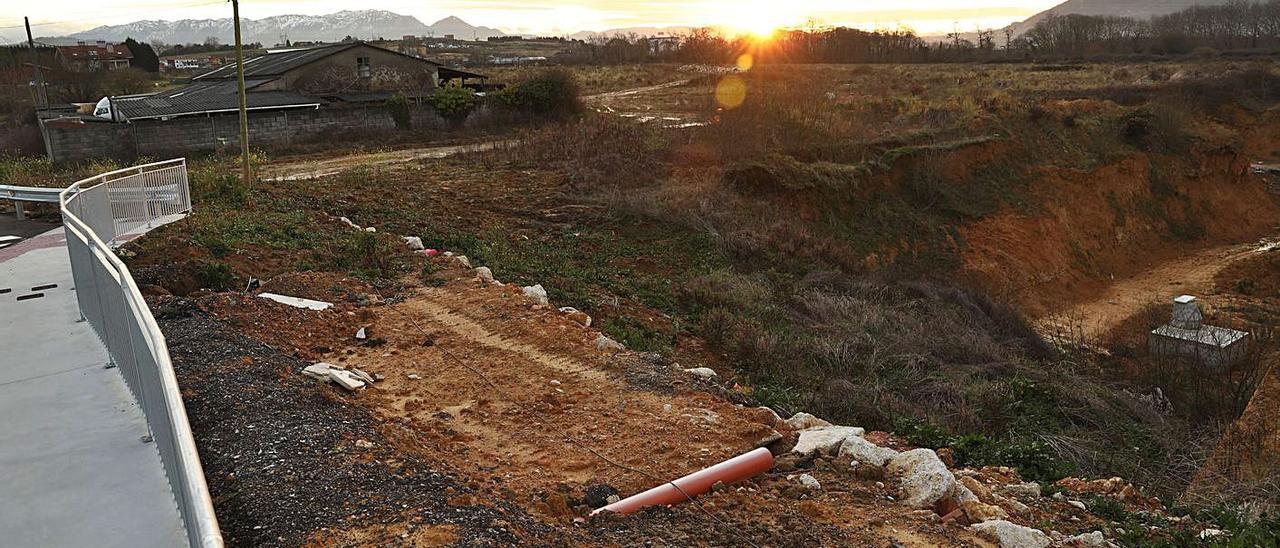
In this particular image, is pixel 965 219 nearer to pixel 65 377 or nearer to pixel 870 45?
pixel 65 377

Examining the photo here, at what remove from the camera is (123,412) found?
623 centimetres

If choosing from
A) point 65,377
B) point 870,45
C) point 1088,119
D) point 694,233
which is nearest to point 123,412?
point 65,377

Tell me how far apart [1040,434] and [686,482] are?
5.05 m

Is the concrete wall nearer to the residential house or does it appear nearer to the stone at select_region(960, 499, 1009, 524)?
the stone at select_region(960, 499, 1009, 524)

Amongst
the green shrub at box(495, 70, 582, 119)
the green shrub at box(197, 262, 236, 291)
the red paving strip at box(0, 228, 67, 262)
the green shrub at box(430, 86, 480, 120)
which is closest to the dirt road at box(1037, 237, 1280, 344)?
the green shrub at box(197, 262, 236, 291)

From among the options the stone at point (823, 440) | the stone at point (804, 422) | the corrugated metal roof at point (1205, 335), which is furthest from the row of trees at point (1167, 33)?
the stone at point (823, 440)

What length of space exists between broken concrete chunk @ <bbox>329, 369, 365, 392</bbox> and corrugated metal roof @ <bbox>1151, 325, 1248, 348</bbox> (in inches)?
534

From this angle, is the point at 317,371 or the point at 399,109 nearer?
the point at 317,371

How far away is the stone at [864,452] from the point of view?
658 cm

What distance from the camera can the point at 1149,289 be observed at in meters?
24.9

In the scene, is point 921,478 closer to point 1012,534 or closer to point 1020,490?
point 1012,534

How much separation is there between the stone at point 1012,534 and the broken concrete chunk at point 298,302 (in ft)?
25.1

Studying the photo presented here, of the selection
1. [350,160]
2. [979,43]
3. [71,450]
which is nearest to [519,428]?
[71,450]

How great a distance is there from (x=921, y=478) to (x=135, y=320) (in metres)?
5.50
